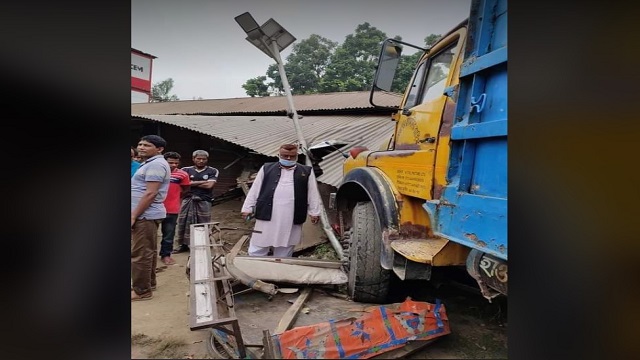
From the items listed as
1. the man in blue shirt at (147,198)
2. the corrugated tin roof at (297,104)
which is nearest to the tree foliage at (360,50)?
the man in blue shirt at (147,198)

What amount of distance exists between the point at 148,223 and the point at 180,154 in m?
0.59

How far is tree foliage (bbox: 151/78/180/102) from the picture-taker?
1241mm

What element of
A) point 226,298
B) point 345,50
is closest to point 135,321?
point 226,298

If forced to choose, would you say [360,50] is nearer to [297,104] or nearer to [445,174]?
[445,174]

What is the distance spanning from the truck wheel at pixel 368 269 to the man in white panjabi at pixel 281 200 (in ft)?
2.24

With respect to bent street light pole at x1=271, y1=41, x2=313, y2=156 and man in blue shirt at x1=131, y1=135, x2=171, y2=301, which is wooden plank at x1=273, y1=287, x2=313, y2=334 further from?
bent street light pole at x1=271, y1=41, x2=313, y2=156

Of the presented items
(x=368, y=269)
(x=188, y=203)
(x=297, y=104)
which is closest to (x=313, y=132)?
(x=297, y=104)
